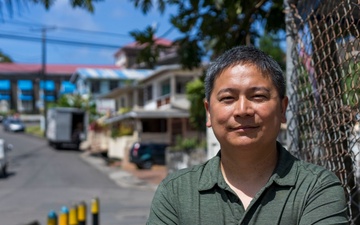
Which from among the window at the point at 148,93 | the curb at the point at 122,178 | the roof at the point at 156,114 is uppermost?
the window at the point at 148,93

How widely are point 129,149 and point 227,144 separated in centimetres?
2560

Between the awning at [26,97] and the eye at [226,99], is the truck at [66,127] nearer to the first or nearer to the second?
the eye at [226,99]

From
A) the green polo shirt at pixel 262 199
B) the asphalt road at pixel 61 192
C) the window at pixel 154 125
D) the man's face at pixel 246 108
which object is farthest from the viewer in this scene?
the window at pixel 154 125

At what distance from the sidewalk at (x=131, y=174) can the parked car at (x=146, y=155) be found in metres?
0.39

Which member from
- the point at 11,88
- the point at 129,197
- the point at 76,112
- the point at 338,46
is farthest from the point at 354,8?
the point at 11,88

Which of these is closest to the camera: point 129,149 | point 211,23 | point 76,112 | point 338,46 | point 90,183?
point 338,46

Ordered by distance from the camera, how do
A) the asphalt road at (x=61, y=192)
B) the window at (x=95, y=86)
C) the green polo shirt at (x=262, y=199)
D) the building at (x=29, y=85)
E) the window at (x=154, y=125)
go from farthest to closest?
the building at (x=29, y=85), the window at (x=95, y=86), the window at (x=154, y=125), the asphalt road at (x=61, y=192), the green polo shirt at (x=262, y=199)

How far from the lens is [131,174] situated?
77.4 ft

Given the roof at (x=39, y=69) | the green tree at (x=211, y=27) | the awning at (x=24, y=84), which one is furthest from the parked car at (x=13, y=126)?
the green tree at (x=211, y=27)

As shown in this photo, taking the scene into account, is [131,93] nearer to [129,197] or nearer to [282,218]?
[129,197]

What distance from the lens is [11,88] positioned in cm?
7675

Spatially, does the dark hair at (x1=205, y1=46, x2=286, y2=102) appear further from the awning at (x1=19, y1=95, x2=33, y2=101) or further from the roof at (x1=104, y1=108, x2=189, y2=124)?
the awning at (x1=19, y1=95, x2=33, y2=101)

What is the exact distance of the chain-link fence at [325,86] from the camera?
2754 mm

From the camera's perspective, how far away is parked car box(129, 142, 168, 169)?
82.6 feet
